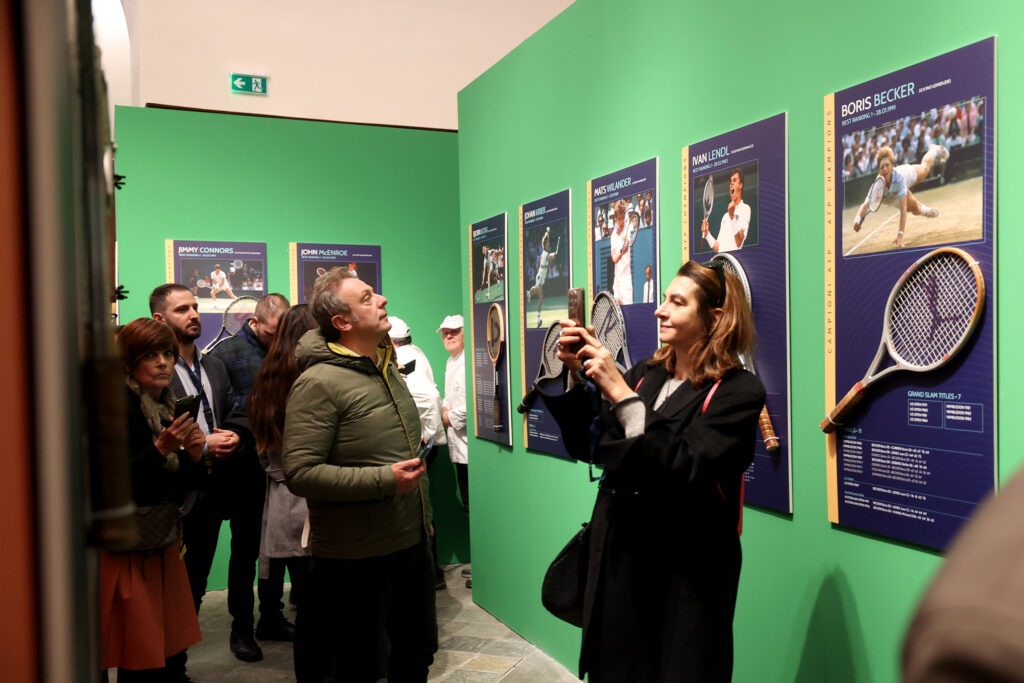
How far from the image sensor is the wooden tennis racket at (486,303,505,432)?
5.24 metres

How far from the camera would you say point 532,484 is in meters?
5.05

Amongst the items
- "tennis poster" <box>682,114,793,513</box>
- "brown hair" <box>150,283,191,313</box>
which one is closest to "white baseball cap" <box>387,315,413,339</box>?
"brown hair" <box>150,283,191,313</box>

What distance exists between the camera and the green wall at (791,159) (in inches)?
103

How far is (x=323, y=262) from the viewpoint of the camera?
282 inches

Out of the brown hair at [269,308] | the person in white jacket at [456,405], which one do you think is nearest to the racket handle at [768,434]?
the brown hair at [269,308]

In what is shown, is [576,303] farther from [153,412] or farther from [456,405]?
[456,405]

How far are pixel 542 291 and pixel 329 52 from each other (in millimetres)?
5437

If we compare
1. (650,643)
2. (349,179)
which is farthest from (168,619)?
(349,179)

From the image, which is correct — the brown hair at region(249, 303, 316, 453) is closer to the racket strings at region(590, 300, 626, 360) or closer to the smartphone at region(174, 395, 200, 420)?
the smartphone at region(174, 395, 200, 420)

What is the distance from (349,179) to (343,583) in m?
4.55

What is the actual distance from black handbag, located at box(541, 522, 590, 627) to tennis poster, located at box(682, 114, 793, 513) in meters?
0.72

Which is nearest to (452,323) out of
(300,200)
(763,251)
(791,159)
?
(300,200)

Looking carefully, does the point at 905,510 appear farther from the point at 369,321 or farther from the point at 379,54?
the point at 379,54

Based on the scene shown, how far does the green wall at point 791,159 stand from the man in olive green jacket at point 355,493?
119cm
